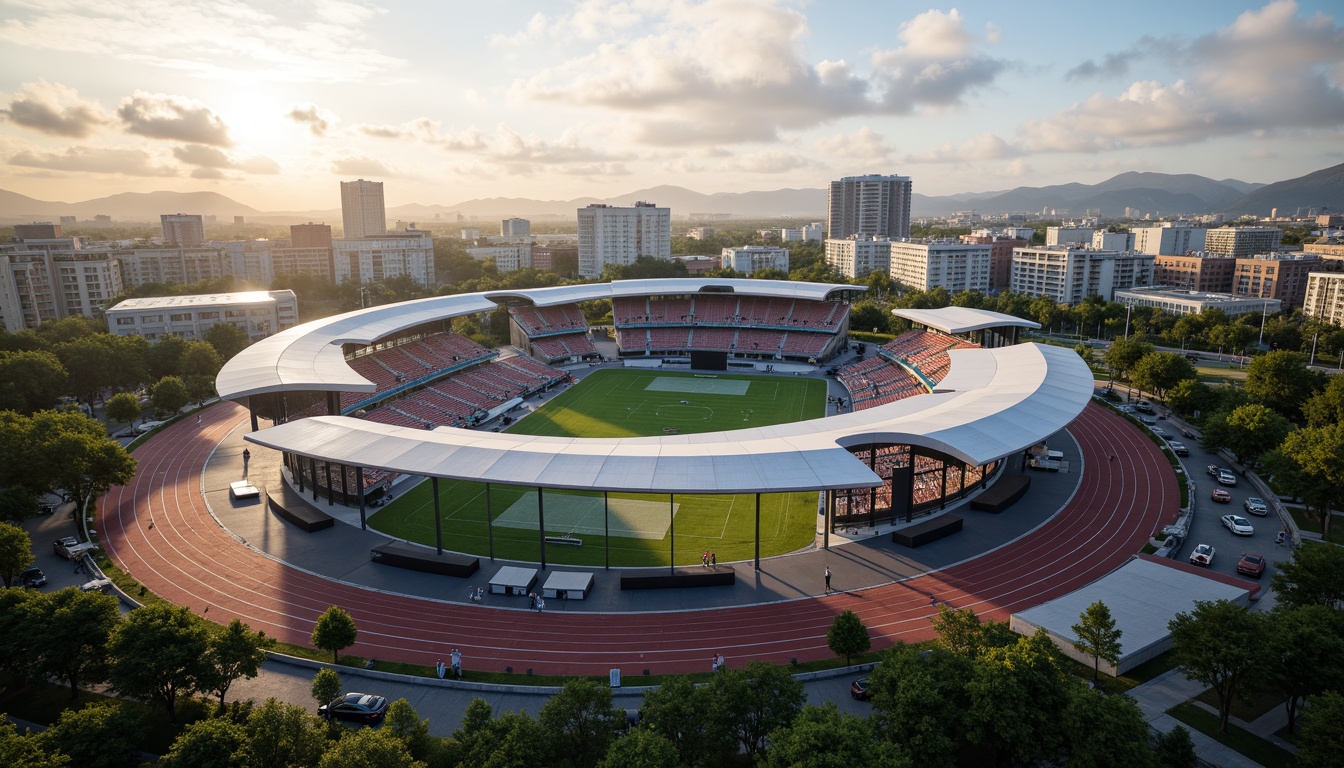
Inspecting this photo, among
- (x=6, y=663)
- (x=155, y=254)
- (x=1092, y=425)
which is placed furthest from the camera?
(x=155, y=254)

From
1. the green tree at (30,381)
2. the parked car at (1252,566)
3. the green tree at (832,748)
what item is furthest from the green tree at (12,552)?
the parked car at (1252,566)

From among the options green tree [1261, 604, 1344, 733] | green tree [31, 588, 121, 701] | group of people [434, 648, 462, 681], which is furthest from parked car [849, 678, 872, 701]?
green tree [31, 588, 121, 701]

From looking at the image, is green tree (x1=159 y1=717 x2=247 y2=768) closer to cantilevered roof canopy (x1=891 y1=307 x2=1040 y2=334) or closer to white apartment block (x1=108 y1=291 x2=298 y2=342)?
cantilevered roof canopy (x1=891 y1=307 x2=1040 y2=334)

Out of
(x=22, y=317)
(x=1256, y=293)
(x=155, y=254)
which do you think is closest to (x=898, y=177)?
(x=1256, y=293)

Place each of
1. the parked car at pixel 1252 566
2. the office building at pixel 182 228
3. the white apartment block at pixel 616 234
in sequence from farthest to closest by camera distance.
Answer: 1. the office building at pixel 182 228
2. the white apartment block at pixel 616 234
3. the parked car at pixel 1252 566

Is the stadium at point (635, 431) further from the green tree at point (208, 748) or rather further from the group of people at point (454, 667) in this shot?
the green tree at point (208, 748)

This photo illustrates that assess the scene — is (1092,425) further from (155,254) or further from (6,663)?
(155,254)

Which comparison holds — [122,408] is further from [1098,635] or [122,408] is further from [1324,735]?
[1324,735]
